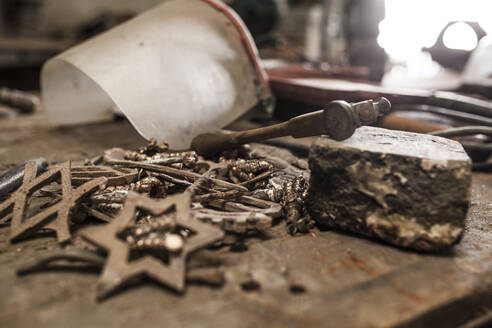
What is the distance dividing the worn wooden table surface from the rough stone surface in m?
0.06

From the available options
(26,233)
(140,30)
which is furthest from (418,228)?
(140,30)

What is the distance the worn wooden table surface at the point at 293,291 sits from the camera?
930 millimetres

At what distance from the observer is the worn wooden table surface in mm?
930

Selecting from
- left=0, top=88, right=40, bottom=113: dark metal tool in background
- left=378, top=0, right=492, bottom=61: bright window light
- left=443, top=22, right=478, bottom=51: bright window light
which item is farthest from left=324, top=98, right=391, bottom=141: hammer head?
left=378, top=0, right=492, bottom=61: bright window light

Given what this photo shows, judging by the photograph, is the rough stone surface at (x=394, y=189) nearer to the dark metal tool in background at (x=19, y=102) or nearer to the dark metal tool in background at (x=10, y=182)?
the dark metal tool in background at (x=10, y=182)

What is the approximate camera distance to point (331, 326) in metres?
0.90

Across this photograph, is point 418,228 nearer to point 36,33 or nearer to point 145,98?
point 145,98

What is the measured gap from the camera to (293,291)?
103 cm

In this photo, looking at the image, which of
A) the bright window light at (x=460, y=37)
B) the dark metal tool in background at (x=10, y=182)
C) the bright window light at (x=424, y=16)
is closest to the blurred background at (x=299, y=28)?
the bright window light at (x=424, y=16)

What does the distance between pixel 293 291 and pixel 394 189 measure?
488mm

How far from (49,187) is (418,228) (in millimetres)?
1580

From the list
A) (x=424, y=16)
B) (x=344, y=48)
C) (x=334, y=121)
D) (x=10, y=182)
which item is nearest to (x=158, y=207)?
(x=334, y=121)

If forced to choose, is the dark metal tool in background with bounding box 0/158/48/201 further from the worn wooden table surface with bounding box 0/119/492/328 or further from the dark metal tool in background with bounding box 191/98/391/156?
the dark metal tool in background with bounding box 191/98/391/156

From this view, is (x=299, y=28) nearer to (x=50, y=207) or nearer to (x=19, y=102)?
(x=19, y=102)
